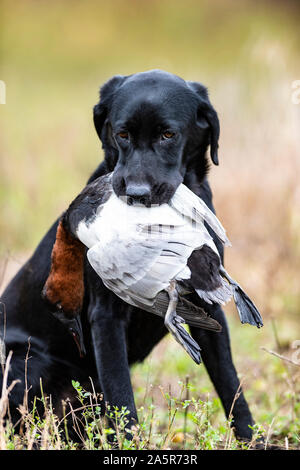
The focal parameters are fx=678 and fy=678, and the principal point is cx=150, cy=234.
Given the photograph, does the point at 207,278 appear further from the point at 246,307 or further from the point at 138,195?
the point at 138,195

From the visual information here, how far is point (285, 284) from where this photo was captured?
5.70 meters

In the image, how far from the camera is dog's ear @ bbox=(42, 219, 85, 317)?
2801 millimetres

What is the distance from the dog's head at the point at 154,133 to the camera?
105 inches

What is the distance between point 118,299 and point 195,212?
61 centimetres

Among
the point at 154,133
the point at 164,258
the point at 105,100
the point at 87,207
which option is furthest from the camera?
the point at 105,100

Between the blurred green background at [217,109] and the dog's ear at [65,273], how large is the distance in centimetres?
57

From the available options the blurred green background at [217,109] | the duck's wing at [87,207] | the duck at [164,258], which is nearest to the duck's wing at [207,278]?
the duck at [164,258]

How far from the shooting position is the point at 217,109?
6.49 meters

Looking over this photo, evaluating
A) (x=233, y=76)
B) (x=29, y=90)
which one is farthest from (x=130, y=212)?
(x=29, y=90)

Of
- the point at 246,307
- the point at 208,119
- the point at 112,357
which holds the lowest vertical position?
the point at 112,357

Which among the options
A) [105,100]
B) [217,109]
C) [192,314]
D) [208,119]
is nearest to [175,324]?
[192,314]

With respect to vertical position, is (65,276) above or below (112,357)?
above

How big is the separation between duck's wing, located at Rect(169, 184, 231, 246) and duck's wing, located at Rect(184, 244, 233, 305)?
89 millimetres

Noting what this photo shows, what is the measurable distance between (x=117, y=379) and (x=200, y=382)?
5.96 ft
